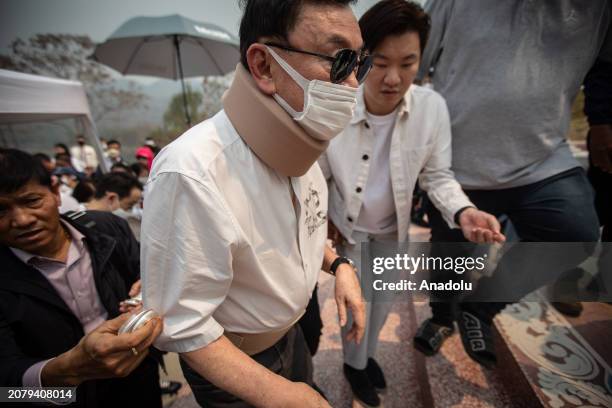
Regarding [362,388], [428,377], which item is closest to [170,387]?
[362,388]

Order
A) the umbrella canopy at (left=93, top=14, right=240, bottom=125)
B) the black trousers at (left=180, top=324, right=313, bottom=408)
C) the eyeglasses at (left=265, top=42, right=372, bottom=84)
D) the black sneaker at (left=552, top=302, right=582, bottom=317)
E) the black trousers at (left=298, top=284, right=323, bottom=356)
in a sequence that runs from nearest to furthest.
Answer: the eyeglasses at (left=265, top=42, right=372, bottom=84) < the black trousers at (left=180, top=324, right=313, bottom=408) < the black trousers at (left=298, top=284, right=323, bottom=356) < the black sneaker at (left=552, top=302, right=582, bottom=317) < the umbrella canopy at (left=93, top=14, right=240, bottom=125)

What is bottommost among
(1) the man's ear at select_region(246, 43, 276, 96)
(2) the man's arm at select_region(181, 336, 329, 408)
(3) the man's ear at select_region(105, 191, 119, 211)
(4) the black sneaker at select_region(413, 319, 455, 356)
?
(4) the black sneaker at select_region(413, 319, 455, 356)

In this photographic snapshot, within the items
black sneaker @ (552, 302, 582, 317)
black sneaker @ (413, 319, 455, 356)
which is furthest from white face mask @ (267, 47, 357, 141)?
black sneaker @ (552, 302, 582, 317)

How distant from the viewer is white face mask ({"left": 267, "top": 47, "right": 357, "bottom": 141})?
824mm

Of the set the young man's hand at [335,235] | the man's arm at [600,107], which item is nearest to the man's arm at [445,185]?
the young man's hand at [335,235]

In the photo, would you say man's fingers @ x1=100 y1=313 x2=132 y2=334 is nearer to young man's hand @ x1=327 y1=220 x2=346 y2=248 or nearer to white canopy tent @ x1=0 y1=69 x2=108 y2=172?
young man's hand @ x1=327 y1=220 x2=346 y2=248

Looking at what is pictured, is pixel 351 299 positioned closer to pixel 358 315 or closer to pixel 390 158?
pixel 358 315

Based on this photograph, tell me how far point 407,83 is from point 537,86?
693 mm

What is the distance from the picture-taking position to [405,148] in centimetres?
152

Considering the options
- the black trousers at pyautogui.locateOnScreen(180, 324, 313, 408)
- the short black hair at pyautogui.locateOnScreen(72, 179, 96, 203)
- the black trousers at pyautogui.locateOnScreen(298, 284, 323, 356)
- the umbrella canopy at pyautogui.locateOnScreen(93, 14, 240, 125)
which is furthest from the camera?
the umbrella canopy at pyautogui.locateOnScreen(93, 14, 240, 125)

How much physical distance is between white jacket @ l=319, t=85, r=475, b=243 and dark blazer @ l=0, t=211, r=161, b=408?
1162 millimetres

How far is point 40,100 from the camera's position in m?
2.68

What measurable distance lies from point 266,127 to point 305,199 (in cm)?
31

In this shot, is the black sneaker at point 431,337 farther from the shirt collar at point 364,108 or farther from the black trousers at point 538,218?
the shirt collar at point 364,108
